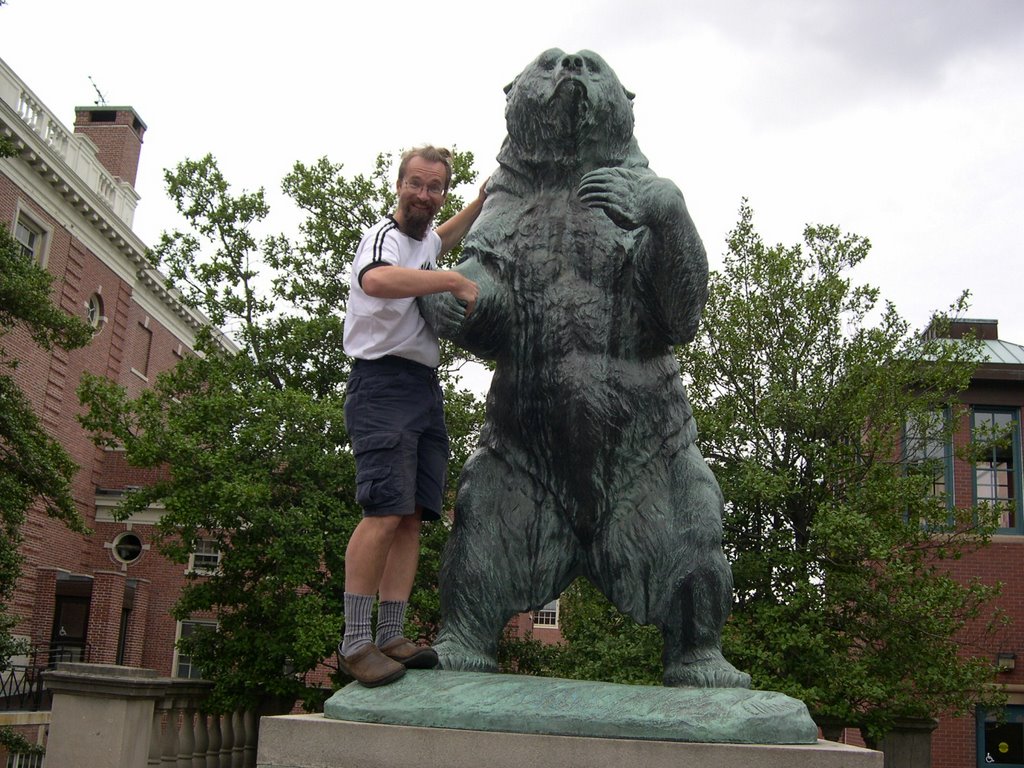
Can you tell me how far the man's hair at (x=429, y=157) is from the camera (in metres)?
3.29

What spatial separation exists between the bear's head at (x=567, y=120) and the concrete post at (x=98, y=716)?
19.2ft

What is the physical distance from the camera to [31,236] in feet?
81.7

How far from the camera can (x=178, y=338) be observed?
35.6 metres

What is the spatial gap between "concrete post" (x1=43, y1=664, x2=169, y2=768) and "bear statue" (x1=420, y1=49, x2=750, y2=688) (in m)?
5.14

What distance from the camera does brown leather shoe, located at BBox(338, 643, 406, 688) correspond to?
2914mm

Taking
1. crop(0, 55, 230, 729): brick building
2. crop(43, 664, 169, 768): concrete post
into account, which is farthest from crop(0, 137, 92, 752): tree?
crop(43, 664, 169, 768): concrete post

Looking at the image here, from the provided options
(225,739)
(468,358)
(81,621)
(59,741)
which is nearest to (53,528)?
(81,621)

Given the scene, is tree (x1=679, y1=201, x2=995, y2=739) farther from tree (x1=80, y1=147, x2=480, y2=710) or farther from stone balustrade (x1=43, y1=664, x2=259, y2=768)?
stone balustrade (x1=43, y1=664, x2=259, y2=768)

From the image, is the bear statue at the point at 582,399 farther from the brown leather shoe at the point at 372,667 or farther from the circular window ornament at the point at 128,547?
the circular window ornament at the point at 128,547

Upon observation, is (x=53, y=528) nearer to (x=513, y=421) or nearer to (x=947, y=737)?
(x=947, y=737)

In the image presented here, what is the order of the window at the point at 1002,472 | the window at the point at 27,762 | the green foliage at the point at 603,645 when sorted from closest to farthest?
the green foliage at the point at 603,645, the window at the point at 27,762, the window at the point at 1002,472

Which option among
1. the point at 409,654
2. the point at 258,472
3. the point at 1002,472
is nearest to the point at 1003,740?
the point at 1002,472

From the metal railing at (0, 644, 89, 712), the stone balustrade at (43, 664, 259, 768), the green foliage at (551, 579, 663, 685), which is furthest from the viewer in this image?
the metal railing at (0, 644, 89, 712)

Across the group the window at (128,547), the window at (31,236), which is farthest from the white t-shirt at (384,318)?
the window at (128,547)
